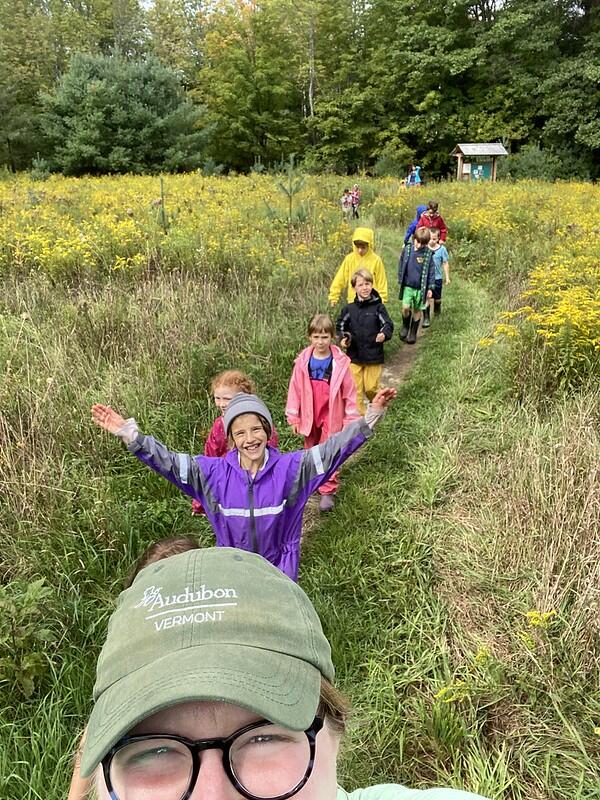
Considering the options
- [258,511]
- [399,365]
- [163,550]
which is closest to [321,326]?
[258,511]

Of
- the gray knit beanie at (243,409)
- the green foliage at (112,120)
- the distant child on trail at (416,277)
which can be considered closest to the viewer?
the gray knit beanie at (243,409)

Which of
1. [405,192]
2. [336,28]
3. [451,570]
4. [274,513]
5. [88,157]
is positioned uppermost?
[336,28]

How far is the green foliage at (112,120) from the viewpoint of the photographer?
76.1ft

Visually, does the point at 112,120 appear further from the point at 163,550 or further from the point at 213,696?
the point at 213,696

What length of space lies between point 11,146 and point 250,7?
20702 mm

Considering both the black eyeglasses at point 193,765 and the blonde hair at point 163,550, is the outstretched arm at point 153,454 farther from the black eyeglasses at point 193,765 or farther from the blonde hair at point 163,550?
the black eyeglasses at point 193,765

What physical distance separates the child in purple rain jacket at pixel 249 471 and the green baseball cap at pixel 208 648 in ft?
5.88

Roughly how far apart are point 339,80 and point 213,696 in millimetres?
42908

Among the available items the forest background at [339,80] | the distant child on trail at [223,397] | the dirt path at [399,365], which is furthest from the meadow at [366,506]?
the forest background at [339,80]

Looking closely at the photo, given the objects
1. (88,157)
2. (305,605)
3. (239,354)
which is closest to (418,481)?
(239,354)

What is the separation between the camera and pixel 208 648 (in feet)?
3.08

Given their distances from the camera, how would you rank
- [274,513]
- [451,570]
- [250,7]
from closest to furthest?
1. [274,513]
2. [451,570]
3. [250,7]

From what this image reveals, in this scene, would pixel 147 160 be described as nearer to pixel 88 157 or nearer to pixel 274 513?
pixel 88 157

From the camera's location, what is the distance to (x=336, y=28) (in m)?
37.0
